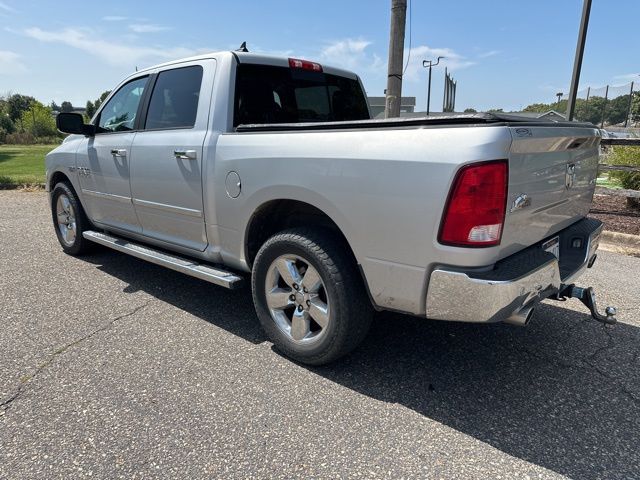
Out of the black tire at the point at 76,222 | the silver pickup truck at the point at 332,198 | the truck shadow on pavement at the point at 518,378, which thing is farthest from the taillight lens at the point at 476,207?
the black tire at the point at 76,222

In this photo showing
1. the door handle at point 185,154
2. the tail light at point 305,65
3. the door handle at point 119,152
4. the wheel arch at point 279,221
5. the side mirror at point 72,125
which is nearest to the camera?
the wheel arch at point 279,221

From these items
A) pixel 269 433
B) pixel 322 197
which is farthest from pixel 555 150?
pixel 269 433

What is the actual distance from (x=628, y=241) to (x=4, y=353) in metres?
7.01

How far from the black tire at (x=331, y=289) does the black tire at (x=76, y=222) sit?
301 centimetres

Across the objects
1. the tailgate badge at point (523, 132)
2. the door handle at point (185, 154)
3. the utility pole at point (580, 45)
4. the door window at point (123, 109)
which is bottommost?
the door handle at point (185, 154)

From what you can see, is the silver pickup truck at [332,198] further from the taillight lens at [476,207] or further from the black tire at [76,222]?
the black tire at [76,222]

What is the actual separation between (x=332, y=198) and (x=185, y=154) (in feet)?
4.55

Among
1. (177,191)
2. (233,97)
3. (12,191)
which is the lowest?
(12,191)

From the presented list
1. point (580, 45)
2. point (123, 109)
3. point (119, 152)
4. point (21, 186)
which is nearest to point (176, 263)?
point (119, 152)

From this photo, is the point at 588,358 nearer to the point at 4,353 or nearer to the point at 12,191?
the point at 4,353

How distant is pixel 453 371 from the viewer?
2.89 m

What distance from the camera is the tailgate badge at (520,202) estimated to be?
2.20 m

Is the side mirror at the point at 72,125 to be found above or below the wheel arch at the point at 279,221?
above

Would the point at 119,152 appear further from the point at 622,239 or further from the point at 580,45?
the point at 580,45
